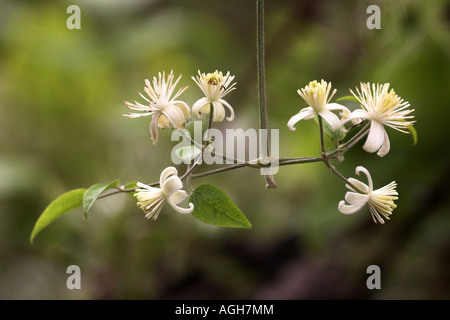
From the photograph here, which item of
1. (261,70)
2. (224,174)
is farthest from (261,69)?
(224,174)

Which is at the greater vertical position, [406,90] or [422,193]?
[406,90]

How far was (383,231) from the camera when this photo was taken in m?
0.74

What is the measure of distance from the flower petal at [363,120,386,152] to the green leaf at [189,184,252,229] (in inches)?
2.9

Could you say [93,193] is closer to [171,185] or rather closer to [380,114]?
[171,185]

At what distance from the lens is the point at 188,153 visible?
286 mm

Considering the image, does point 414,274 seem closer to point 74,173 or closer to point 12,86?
point 74,173

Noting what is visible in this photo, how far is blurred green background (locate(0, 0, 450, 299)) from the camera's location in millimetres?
637

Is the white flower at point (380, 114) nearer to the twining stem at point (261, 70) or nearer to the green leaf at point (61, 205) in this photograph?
the twining stem at point (261, 70)

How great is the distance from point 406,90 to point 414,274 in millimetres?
291

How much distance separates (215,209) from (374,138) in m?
0.09

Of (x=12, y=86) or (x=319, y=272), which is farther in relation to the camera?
(x=12, y=86)

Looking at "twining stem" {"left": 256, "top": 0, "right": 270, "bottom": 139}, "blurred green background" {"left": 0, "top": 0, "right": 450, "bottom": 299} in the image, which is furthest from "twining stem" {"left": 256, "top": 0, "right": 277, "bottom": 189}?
"blurred green background" {"left": 0, "top": 0, "right": 450, "bottom": 299}

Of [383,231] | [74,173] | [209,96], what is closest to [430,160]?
[383,231]

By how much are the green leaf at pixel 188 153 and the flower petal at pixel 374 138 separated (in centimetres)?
9
